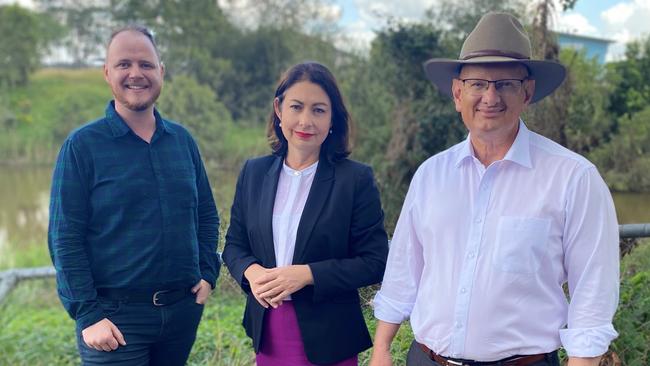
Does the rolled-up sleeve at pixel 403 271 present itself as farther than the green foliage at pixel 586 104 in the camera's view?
No

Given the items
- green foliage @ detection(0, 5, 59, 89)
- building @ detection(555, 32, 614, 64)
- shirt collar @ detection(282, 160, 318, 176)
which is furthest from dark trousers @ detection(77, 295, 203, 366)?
green foliage @ detection(0, 5, 59, 89)

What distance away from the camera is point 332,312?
2121 millimetres

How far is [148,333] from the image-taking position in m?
A: 2.33

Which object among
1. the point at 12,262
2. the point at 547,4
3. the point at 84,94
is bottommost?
the point at 12,262

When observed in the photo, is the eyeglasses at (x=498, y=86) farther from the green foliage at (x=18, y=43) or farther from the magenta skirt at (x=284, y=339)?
the green foliage at (x=18, y=43)

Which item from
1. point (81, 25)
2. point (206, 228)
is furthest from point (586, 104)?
point (81, 25)

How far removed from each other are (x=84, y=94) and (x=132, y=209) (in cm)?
2814

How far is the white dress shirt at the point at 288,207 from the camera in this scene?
6.96 feet

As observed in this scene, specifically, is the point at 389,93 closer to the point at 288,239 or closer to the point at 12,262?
the point at 12,262

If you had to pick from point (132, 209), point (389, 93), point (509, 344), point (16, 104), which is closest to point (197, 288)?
point (132, 209)

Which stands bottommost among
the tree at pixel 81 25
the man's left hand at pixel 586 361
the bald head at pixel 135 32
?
the man's left hand at pixel 586 361

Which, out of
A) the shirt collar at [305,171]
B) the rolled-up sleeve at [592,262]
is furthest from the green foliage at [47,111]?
the rolled-up sleeve at [592,262]

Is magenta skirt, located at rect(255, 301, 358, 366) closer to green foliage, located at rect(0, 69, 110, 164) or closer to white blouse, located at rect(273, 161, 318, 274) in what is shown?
white blouse, located at rect(273, 161, 318, 274)

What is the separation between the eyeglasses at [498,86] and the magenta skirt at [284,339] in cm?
93
